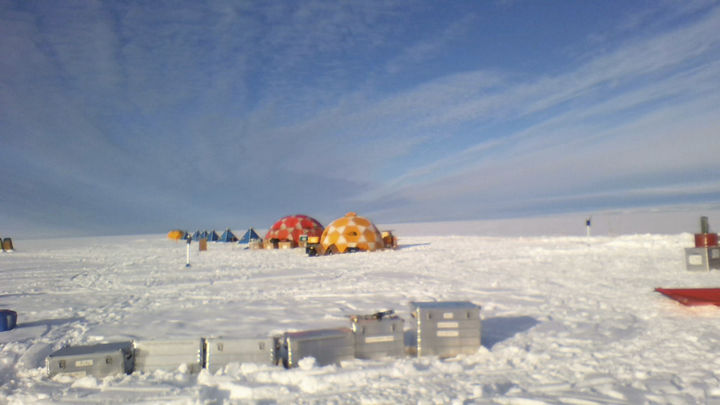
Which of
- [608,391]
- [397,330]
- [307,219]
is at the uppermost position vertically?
[307,219]

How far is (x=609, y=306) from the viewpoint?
758 centimetres

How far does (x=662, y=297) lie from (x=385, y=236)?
15901 millimetres

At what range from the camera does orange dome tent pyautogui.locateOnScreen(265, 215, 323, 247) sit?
2709cm

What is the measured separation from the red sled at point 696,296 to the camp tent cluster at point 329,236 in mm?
15075

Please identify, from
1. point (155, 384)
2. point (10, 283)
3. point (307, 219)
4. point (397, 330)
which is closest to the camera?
point (155, 384)

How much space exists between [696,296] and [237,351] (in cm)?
677

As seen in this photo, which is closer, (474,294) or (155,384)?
(155,384)

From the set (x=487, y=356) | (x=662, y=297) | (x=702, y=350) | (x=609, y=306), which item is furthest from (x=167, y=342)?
(x=662, y=297)

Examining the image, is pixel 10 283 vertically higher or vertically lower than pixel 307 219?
lower

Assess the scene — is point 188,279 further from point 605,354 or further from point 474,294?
point 605,354

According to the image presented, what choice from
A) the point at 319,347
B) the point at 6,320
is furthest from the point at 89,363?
the point at 6,320

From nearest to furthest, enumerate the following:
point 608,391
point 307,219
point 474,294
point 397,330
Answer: point 608,391, point 397,330, point 474,294, point 307,219

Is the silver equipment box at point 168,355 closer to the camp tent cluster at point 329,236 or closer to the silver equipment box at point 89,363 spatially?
the silver equipment box at point 89,363

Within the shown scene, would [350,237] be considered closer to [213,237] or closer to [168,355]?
[168,355]
